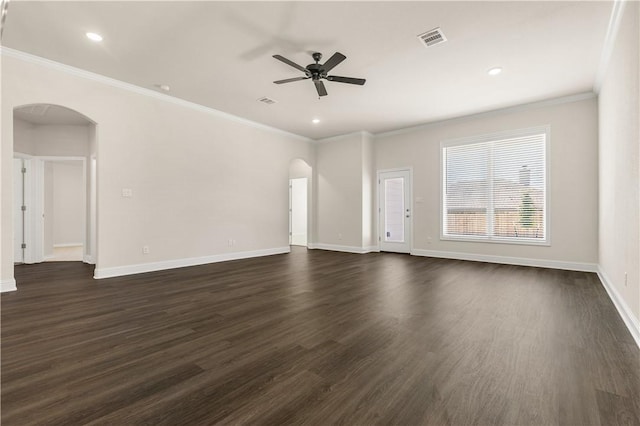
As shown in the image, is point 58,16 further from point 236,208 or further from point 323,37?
point 236,208

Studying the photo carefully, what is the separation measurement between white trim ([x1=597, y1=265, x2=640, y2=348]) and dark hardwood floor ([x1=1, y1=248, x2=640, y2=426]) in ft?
0.23

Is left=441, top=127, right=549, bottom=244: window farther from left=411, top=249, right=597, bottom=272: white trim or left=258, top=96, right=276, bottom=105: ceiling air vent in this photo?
left=258, top=96, right=276, bottom=105: ceiling air vent

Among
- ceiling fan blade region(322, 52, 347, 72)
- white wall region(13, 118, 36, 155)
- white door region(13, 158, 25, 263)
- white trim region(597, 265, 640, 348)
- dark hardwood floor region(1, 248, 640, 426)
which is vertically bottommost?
dark hardwood floor region(1, 248, 640, 426)

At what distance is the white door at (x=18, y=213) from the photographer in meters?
6.50

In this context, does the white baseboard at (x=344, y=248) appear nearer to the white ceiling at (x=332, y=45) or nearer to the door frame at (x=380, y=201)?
the door frame at (x=380, y=201)

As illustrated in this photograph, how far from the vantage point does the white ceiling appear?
3.36 metres

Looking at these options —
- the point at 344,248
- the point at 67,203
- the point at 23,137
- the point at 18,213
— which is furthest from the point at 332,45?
the point at 67,203

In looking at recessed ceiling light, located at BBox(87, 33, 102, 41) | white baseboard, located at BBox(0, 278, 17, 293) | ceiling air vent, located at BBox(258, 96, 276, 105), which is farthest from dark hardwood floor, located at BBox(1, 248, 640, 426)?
ceiling air vent, located at BBox(258, 96, 276, 105)

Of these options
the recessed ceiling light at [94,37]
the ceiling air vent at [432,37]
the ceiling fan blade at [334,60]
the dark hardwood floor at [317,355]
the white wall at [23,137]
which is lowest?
the dark hardwood floor at [317,355]

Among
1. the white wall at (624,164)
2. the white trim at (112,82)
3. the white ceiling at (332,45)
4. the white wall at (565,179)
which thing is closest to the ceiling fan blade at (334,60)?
the white ceiling at (332,45)

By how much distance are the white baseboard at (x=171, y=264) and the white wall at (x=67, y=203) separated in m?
5.49

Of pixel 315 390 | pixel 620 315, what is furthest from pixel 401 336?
pixel 620 315

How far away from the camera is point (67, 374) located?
2.21m

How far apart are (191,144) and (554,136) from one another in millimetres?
6780
